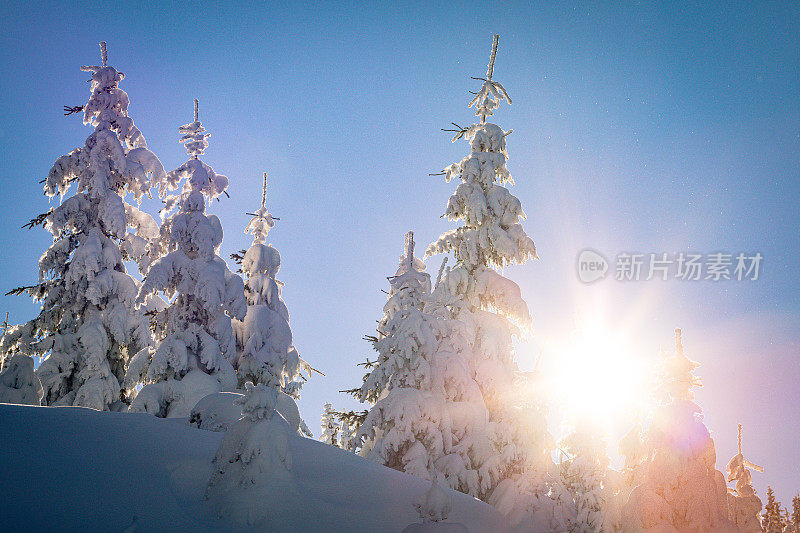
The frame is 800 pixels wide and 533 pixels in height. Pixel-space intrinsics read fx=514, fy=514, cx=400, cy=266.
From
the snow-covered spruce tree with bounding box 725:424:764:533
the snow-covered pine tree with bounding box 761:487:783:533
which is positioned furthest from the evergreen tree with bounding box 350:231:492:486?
the snow-covered pine tree with bounding box 761:487:783:533

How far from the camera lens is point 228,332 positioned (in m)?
20.4

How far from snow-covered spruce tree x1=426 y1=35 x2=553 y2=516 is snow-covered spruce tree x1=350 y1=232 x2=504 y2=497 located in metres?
0.54

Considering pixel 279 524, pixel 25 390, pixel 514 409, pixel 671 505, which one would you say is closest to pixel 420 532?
pixel 279 524

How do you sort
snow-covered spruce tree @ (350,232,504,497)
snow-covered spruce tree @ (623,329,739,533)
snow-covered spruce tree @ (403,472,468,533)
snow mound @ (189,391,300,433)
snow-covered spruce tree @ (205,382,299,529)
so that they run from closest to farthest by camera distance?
snow-covered spruce tree @ (205,382,299,529) → snow-covered spruce tree @ (403,472,468,533) → snow mound @ (189,391,300,433) → snow-covered spruce tree @ (350,232,504,497) → snow-covered spruce tree @ (623,329,739,533)

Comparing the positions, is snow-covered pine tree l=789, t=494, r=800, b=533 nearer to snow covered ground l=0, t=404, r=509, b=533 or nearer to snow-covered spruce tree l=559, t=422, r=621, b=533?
snow-covered spruce tree l=559, t=422, r=621, b=533

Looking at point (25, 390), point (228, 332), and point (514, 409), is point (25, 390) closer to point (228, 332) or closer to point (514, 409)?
point (228, 332)

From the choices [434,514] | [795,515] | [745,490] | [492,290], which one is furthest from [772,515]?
[434,514]

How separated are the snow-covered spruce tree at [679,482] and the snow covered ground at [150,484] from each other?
29.7 ft

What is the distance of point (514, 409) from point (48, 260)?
1859 centimetres

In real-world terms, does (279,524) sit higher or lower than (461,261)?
lower

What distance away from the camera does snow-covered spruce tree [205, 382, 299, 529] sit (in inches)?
305

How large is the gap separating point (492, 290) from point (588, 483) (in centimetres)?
727

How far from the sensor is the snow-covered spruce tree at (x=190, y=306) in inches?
721

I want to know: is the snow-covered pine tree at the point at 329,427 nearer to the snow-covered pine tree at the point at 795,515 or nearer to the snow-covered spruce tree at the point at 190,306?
the snow-covered spruce tree at the point at 190,306
